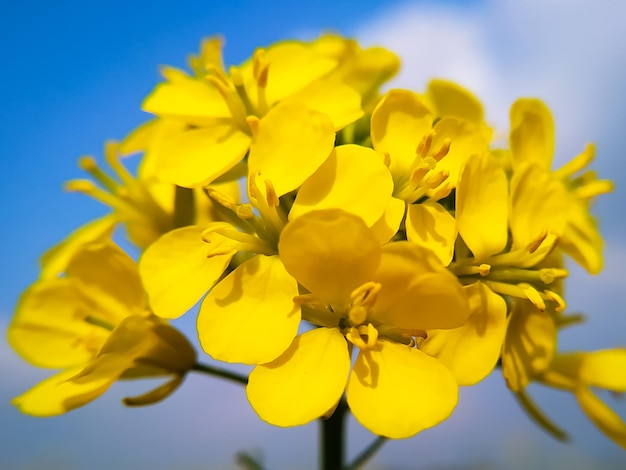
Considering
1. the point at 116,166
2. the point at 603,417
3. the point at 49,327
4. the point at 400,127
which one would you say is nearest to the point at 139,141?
the point at 116,166

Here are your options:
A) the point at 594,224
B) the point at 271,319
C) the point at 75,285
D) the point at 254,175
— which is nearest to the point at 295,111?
the point at 254,175

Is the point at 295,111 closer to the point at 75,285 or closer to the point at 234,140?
the point at 234,140

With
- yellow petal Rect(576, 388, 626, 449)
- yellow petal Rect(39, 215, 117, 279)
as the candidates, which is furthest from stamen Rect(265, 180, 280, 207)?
yellow petal Rect(576, 388, 626, 449)

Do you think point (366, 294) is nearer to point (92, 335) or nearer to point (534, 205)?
point (534, 205)

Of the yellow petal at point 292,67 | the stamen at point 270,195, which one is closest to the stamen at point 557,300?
the stamen at point 270,195

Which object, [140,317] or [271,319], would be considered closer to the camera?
[271,319]

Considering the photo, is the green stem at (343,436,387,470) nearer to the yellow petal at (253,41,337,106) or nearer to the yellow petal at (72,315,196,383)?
the yellow petal at (72,315,196,383)

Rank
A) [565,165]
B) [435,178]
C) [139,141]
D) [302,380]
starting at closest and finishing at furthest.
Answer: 1. [302,380]
2. [435,178]
3. [565,165]
4. [139,141]
